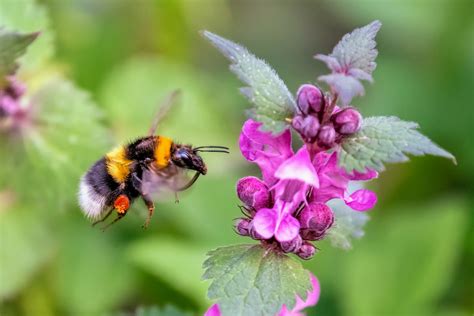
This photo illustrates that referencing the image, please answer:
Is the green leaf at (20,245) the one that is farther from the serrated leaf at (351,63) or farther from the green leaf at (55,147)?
the serrated leaf at (351,63)

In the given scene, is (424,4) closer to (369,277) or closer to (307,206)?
(369,277)

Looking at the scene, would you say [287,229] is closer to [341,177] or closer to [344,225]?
[341,177]

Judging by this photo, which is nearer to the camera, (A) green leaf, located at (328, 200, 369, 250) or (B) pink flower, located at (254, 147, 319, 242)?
(B) pink flower, located at (254, 147, 319, 242)

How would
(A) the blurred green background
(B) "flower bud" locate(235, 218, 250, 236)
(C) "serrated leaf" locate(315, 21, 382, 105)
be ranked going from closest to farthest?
1. (C) "serrated leaf" locate(315, 21, 382, 105)
2. (B) "flower bud" locate(235, 218, 250, 236)
3. (A) the blurred green background

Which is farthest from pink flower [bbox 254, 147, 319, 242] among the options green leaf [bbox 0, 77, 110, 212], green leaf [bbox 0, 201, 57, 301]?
green leaf [bbox 0, 201, 57, 301]

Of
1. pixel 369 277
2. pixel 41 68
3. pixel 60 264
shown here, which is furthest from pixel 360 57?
pixel 60 264

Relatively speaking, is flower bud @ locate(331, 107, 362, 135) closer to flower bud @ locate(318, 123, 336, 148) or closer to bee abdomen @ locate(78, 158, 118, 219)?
flower bud @ locate(318, 123, 336, 148)

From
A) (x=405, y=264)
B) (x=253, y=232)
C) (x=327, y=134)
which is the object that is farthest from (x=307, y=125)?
(x=405, y=264)
